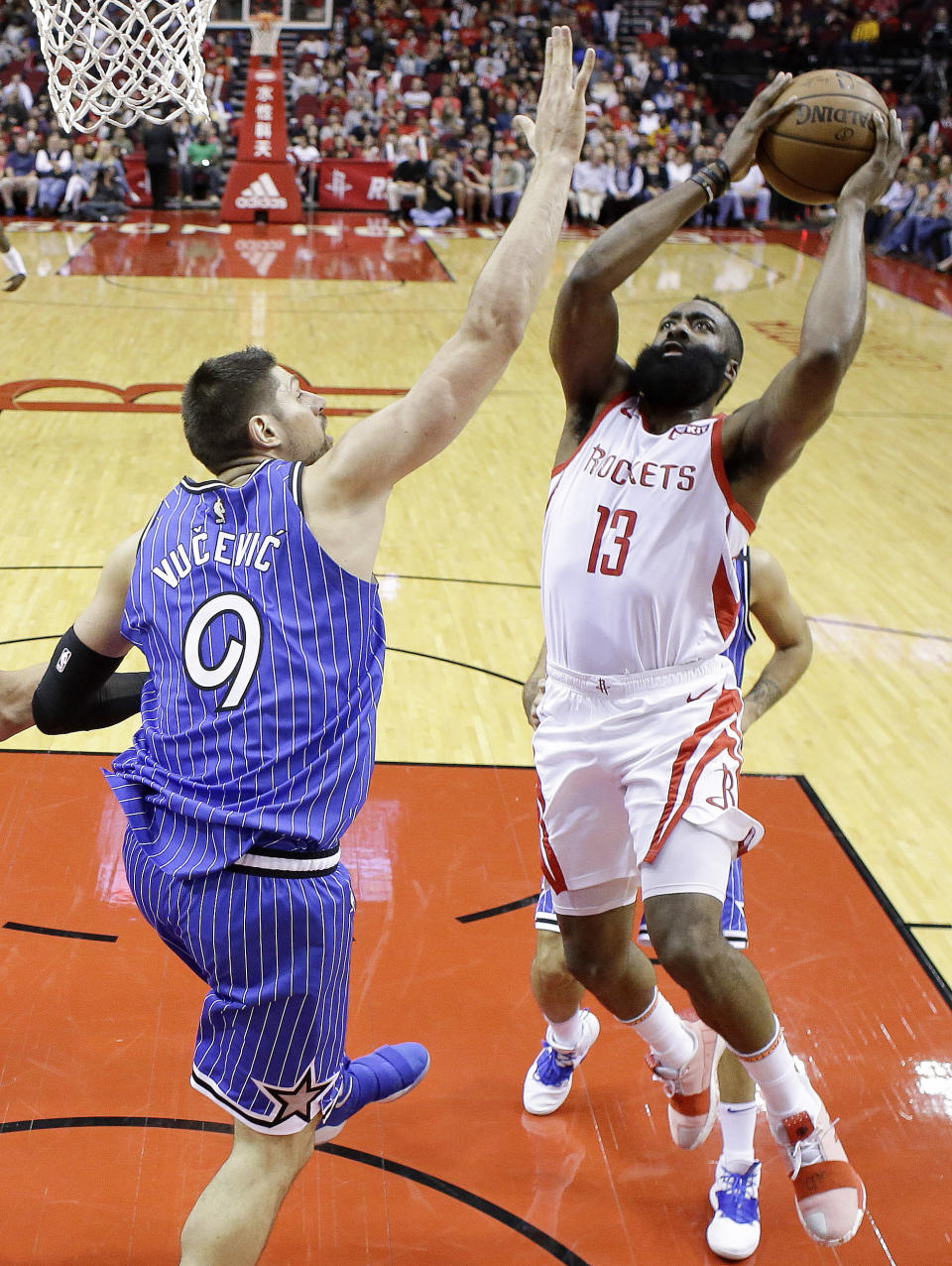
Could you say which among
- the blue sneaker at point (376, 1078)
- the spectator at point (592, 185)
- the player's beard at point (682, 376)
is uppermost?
the player's beard at point (682, 376)

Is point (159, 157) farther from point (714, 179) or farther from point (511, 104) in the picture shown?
point (714, 179)

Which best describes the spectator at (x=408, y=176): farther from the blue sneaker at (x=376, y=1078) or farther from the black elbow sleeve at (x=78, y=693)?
the blue sneaker at (x=376, y=1078)

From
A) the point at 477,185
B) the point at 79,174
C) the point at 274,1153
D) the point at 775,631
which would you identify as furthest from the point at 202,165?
the point at 274,1153

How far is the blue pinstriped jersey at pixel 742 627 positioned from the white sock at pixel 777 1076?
2.99ft

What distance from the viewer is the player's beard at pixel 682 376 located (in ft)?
11.0

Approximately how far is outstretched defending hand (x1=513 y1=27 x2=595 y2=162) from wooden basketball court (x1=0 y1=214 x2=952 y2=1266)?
2.51m

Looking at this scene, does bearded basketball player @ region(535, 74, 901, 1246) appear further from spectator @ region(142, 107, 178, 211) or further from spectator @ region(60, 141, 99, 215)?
spectator @ region(60, 141, 99, 215)

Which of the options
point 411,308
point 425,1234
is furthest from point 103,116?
point 411,308

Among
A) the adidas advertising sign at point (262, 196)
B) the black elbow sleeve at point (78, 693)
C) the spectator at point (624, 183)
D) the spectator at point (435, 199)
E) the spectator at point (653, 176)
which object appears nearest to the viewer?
the black elbow sleeve at point (78, 693)

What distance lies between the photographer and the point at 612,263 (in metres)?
3.32

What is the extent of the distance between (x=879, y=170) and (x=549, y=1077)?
251 cm

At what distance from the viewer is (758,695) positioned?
393 cm

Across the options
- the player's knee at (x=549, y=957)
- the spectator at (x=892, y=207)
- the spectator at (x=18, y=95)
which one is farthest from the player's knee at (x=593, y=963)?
the spectator at (x=18, y=95)

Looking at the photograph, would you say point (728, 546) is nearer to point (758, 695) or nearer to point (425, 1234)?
point (758, 695)
